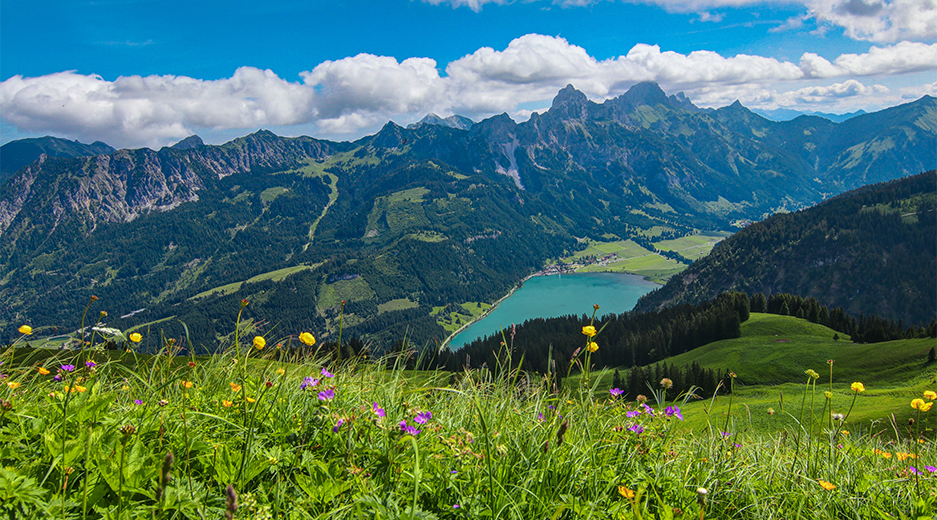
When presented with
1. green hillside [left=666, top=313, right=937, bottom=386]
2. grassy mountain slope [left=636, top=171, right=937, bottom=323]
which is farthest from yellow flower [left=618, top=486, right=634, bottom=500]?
grassy mountain slope [left=636, top=171, right=937, bottom=323]

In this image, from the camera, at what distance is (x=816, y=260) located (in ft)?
578

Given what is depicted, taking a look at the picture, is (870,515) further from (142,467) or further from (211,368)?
(211,368)

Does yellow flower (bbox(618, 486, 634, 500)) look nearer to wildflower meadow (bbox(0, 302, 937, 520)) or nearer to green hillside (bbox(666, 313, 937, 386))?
wildflower meadow (bbox(0, 302, 937, 520))

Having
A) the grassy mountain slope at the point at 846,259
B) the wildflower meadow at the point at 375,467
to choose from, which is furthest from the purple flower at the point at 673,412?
the grassy mountain slope at the point at 846,259

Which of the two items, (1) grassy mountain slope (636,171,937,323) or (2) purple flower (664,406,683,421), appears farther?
(1) grassy mountain slope (636,171,937,323)

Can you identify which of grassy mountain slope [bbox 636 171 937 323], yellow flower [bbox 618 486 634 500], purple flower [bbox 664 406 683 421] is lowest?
grassy mountain slope [bbox 636 171 937 323]

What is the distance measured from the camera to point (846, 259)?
555ft

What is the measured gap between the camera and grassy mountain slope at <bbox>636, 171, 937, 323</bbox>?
151 meters

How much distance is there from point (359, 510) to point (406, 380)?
2.48 meters

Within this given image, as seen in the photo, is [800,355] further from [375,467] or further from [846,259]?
[846,259]

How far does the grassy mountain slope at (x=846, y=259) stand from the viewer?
15088 centimetres

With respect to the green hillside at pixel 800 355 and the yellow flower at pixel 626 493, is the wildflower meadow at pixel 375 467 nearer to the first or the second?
the yellow flower at pixel 626 493

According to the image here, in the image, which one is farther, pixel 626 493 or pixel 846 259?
pixel 846 259

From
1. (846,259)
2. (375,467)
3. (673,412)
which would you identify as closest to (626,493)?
(375,467)
